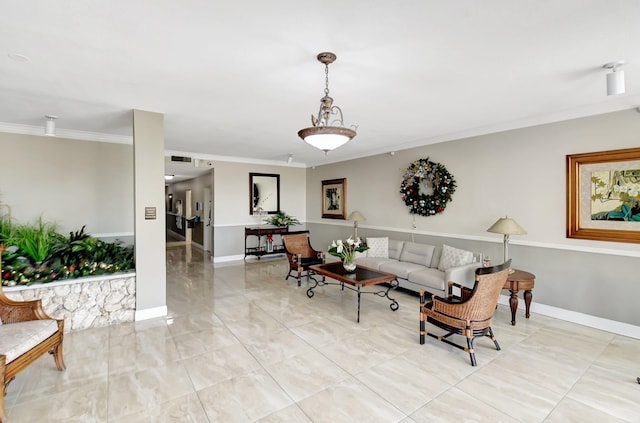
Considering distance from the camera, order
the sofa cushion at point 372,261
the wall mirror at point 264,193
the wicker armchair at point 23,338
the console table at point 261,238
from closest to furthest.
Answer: the wicker armchair at point 23,338 → the sofa cushion at point 372,261 → the console table at point 261,238 → the wall mirror at point 264,193

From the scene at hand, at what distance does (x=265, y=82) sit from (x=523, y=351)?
3.83m

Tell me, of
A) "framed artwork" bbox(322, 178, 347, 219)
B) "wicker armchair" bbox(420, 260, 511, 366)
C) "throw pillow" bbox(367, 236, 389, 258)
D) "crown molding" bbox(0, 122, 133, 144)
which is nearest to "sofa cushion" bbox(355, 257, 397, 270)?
"throw pillow" bbox(367, 236, 389, 258)

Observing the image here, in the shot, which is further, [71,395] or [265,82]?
[265,82]

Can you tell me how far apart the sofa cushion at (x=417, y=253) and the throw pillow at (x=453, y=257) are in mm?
309

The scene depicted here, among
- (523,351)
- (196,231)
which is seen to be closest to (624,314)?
(523,351)

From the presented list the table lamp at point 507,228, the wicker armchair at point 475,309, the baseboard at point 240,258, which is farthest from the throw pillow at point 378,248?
the baseboard at point 240,258

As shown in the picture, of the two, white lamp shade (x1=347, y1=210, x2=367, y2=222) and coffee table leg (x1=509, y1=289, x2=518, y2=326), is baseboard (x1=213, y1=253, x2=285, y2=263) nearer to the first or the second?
white lamp shade (x1=347, y1=210, x2=367, y2=222)

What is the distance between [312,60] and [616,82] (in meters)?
2.64

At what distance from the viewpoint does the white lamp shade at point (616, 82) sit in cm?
254

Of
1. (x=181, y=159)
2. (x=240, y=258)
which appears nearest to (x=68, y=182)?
(x=181, y=159)

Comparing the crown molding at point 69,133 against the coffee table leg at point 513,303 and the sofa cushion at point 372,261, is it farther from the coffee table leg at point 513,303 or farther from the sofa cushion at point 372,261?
the coffee table leg at point 513,303

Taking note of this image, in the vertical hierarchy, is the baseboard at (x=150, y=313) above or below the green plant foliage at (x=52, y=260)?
below

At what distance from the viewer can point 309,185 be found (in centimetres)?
871

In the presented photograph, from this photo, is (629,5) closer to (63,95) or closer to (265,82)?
(265,82)
